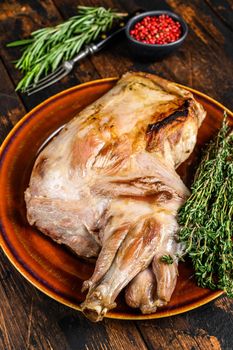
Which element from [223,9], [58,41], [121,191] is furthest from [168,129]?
[223,9]

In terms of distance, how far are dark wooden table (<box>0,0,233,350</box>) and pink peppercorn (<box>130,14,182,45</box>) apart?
0.55 feet

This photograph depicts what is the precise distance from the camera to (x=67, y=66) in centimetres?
274

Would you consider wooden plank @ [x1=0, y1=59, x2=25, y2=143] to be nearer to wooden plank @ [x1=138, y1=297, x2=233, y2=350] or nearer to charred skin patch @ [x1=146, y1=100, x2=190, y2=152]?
charred skin patch @ [x1=146, y1=100, x2=190, y2=152]

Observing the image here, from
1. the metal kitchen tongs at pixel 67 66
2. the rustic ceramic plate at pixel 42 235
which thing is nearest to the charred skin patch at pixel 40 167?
the rustic ceramic plate at pixel 42 235

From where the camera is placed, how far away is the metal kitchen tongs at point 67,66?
2.70 metres

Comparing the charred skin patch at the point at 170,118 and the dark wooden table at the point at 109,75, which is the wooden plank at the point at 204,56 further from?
the charred skin patch at the point at 170,118

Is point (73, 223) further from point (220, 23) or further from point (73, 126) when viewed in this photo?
point (220, 23)

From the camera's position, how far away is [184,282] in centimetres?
178

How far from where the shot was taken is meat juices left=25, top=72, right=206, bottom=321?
1648 mm

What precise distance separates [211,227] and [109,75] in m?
1.35

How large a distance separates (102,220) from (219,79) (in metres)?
1.34

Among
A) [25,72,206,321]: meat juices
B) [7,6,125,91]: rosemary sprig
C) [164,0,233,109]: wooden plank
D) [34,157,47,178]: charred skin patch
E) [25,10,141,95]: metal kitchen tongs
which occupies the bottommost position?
[164,0,233,109]: wooden plank

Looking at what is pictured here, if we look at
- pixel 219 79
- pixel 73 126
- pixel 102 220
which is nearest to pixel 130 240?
pixel 102 220

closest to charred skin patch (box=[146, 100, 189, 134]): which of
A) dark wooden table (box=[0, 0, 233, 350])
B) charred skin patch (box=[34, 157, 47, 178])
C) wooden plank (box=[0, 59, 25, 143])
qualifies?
charred skin patch (box=[34, 157, 47, 178])
